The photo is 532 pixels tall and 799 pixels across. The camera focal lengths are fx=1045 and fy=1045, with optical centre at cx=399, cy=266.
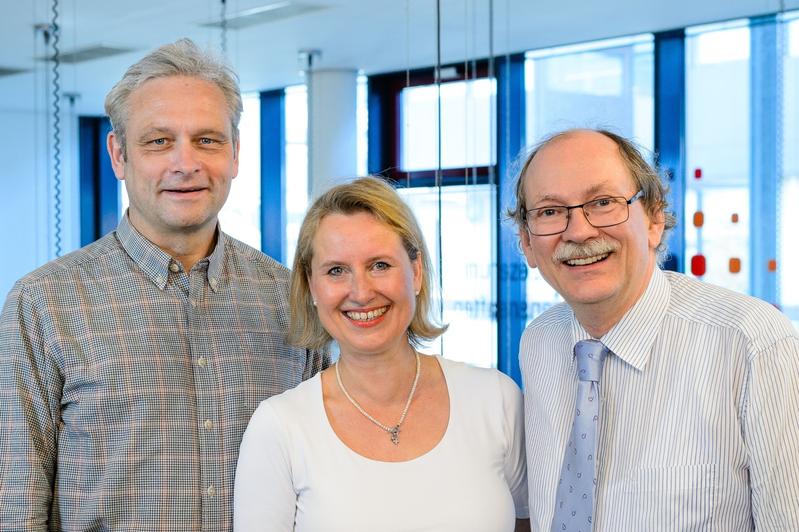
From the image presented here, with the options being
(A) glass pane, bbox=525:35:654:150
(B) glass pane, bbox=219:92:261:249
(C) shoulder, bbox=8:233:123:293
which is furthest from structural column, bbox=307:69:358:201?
(C) shoulder, bbox=8:233:123:293

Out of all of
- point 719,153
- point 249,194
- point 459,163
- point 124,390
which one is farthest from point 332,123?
point 124,390

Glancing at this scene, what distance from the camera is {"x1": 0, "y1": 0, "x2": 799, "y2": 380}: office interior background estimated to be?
526cm

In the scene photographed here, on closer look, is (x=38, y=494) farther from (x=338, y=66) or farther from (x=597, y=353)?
(x=338, y=66)

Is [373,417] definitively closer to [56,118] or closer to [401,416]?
[401,416]

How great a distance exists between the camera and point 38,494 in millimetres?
1955

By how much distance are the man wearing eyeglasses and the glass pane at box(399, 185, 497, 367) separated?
11.2ft

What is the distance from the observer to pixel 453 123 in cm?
575

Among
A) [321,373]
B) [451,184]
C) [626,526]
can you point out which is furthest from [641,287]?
[451,184]

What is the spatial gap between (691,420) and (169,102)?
1.18 meters

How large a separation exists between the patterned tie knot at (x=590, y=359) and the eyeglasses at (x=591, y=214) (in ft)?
0.77

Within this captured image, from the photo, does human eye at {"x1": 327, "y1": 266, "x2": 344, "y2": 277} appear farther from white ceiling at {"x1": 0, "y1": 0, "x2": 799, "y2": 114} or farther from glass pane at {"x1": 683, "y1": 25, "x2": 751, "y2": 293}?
glass pane at {"x1": 683, "y1": 25, "x2": 751, "y2": 293}

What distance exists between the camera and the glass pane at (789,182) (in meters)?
5.76

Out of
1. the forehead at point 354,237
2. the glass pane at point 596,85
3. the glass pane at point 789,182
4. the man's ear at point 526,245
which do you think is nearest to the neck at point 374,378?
the forehead at point 354,237

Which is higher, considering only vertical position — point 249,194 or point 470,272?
point 249,194
